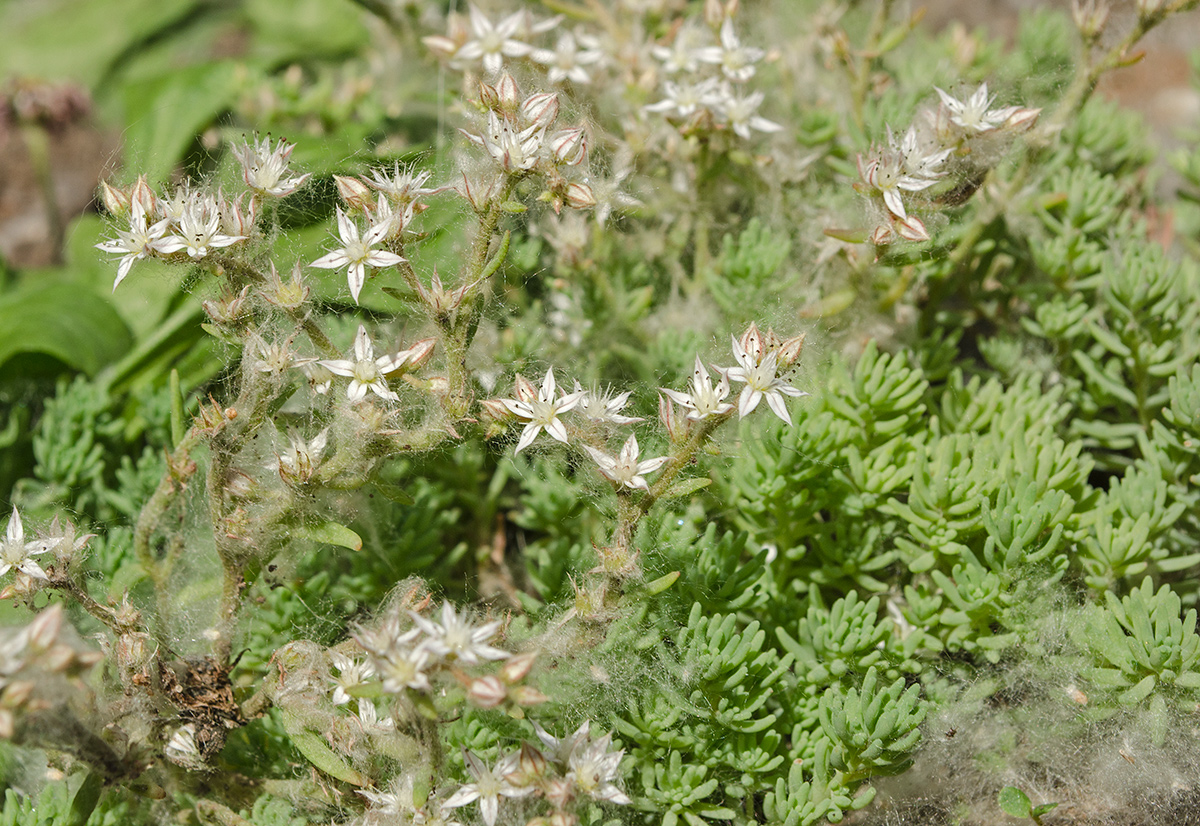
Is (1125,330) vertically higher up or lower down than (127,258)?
lower down

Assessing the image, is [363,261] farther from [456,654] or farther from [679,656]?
[679,656]

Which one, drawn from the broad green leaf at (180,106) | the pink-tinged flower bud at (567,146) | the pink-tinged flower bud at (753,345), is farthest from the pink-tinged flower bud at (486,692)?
the broad green leaf at (180,106)

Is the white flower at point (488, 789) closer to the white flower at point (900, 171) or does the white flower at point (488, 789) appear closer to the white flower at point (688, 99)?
the white flower at point (900, 171)

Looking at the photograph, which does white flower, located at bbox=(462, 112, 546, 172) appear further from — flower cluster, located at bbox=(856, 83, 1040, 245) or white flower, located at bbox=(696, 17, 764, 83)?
white flower, located at bbox=(696, 17, 764, 83)

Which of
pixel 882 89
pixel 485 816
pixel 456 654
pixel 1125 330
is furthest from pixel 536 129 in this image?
pixel 882 89

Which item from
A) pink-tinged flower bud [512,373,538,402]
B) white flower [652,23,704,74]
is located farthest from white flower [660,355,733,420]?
white flower [652,23,704,74]
